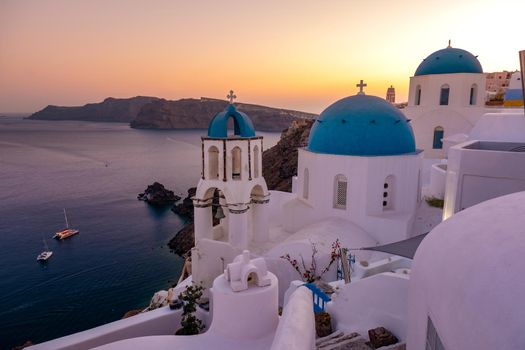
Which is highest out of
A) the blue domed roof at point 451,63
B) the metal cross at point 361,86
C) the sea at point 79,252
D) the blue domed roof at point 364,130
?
the blue domed roof at point 451,63

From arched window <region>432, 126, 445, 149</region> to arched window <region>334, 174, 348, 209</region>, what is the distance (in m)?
13.0

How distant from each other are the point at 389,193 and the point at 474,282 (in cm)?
1052

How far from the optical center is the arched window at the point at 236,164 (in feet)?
40.7

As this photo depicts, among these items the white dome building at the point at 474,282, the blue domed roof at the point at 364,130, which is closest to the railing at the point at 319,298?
the white dome building at the point at 474,282

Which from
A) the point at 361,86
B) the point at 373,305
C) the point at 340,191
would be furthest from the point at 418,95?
the point at 373,305

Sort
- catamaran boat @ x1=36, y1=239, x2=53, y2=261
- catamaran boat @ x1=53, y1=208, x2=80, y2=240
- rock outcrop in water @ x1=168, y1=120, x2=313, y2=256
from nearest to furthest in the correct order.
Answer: catamaran boat @ x1=36, y1=239, x2=53, y2=261 < rock outcrop in water @ x1=168, y1=120, x2=313, y2=256 < catamaran boat @ x1=53, y1=208, x2=80, y2=240

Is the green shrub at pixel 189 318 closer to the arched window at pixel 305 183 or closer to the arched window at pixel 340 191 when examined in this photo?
the arched window at pixel 340 191

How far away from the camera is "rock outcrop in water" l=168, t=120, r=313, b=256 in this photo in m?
35.2

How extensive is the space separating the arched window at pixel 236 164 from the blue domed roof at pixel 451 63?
16380 mm

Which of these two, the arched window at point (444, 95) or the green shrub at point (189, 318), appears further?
the arched window at point (444, 95)

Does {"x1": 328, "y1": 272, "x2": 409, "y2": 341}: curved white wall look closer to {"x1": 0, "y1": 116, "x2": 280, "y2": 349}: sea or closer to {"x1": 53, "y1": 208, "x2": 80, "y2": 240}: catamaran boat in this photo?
{"x1": 0, "y1": 116, "x2": 280, "y2": 349}: sea

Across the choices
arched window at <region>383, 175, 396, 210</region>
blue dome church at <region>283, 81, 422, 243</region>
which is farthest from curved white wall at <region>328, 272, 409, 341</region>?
arched window at <region>383, 175, 396, 210</region>

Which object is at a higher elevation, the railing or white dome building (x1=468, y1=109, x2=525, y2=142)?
white dome building (x1=468, y1=109, x2=525, y2=142)

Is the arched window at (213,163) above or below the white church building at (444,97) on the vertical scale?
below
